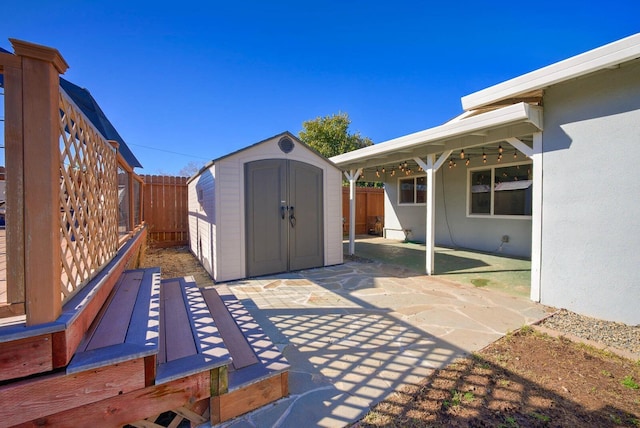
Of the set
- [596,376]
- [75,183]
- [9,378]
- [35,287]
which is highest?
[75,183]

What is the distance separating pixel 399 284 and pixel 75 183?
428cm

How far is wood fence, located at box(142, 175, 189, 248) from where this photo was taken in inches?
347

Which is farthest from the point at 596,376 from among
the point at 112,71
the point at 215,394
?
the point at 112,71

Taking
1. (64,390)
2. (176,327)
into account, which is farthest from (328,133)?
(64,390)

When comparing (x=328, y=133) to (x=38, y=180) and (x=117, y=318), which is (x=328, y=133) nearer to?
(x=117, y=318)

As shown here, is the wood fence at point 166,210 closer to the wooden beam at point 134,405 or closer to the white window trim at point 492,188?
the wooden beam at point 134,405

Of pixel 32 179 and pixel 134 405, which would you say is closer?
pixel 32 179

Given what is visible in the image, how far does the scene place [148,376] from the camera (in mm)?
1498

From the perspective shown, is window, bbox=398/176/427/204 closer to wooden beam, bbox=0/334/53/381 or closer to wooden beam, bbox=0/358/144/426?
wooden beam, bbox=0/358/144/426

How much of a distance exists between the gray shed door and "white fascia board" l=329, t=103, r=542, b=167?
5.03 ft

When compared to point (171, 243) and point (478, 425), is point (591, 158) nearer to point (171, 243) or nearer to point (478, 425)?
point (478, 425)

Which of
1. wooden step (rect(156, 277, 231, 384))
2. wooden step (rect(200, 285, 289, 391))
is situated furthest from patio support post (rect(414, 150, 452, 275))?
wooden step (rect(156, 277, 231, 384))

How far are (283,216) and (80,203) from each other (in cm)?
359

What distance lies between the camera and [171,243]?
29.8 ft
